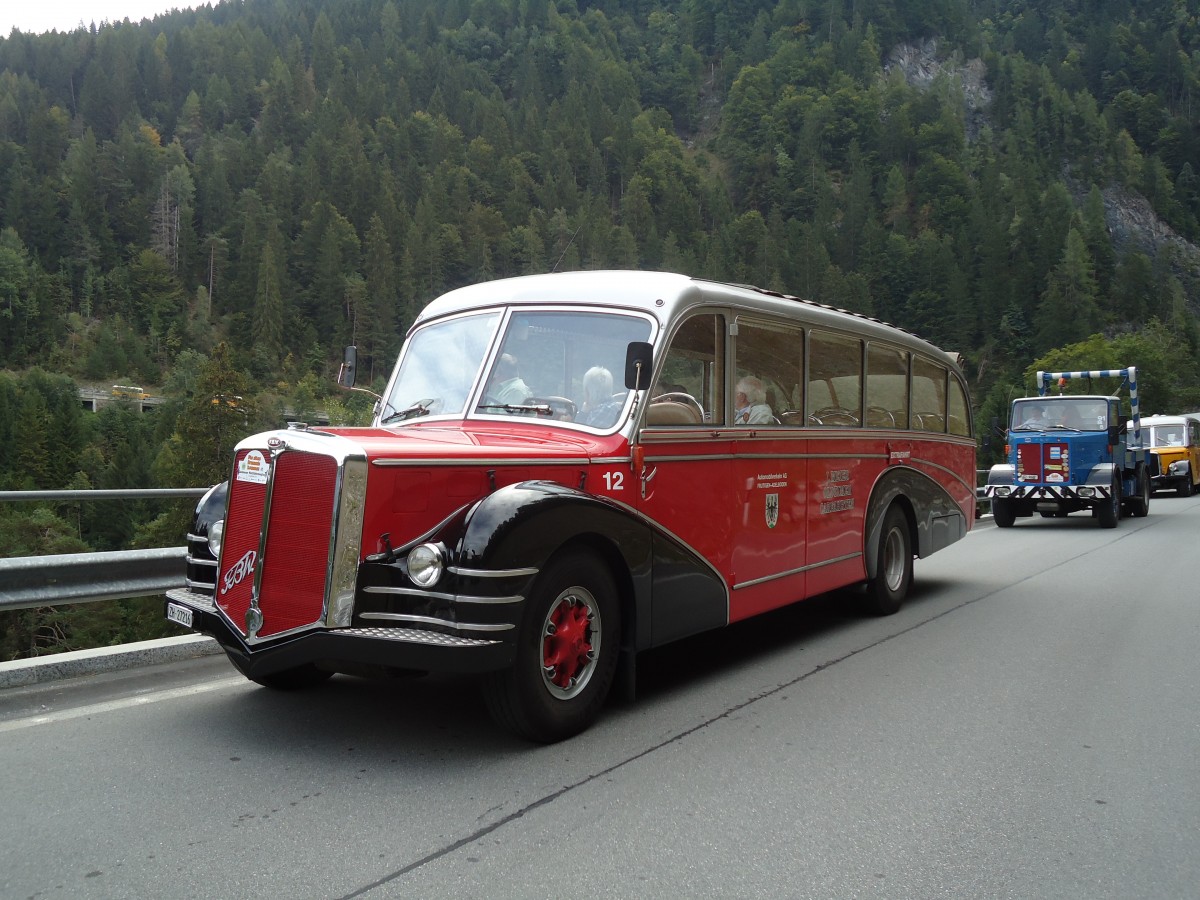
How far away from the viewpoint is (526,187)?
493ft

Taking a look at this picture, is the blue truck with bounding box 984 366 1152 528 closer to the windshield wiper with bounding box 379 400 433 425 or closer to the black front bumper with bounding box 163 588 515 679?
the windshield wiper with bounding box 379 400 433 425

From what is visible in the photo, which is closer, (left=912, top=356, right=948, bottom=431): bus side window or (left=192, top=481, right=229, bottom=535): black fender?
(left=192, top=481, right=229, bottom=535): black fender

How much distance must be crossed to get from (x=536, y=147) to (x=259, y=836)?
165291 mm

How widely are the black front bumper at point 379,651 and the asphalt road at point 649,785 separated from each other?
479mm

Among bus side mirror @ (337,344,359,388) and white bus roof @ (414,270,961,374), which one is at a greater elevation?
white bus roof @ (414,270,961,374)

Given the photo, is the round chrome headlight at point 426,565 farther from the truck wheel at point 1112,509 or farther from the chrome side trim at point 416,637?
the truck wheel at point 1112,509

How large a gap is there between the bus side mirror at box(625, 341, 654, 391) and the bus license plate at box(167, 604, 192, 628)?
2.54 m

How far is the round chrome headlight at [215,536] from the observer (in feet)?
17.6

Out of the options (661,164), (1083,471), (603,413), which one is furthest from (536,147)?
(603,413)

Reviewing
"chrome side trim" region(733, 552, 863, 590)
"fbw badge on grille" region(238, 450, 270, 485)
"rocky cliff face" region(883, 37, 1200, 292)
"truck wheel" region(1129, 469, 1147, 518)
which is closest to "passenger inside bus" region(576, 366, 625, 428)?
"chrome side trim" region(733, 552, 863, 590)

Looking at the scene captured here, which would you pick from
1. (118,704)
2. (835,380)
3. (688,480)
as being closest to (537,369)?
(688,480)

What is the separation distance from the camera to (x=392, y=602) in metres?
4.54

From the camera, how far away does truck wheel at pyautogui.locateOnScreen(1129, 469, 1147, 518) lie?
2231cm

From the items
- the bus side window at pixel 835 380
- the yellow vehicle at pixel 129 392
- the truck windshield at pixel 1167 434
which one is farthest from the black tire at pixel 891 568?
the yellow vehicle at pixel 129 392
